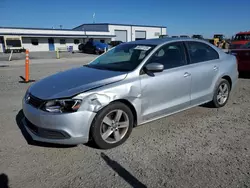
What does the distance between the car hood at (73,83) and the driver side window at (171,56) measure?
82 cm

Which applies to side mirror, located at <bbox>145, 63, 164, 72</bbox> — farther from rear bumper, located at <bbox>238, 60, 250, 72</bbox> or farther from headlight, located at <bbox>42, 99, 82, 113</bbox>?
rear bumper, located at <bbox>238, 60, 250, 72</bbox>

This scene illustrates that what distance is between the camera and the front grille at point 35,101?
3.10 meters

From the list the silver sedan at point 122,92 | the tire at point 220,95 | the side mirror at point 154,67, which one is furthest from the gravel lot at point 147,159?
the side mirror at point 154,67

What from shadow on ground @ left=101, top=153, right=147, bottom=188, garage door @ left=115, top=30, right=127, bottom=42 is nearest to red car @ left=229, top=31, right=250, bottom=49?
shadow on ground @ left=101, top=153, right=147, bottom=188

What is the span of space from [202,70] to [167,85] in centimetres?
101

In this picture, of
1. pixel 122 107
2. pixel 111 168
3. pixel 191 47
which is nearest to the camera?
pixel 111 168

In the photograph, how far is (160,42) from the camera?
13.6 feet

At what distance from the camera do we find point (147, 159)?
10.0 ft

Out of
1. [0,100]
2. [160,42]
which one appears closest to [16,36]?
[0,100]

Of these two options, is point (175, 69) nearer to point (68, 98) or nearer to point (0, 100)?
point (68, 98)

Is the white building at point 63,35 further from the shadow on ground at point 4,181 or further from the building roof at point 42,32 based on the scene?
the shadow on ground at point 4,181

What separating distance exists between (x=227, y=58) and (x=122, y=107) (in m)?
3.11

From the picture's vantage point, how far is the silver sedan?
301 cm

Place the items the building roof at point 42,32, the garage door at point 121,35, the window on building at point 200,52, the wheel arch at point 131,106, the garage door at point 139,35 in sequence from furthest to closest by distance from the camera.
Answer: the garage door at point 139,35, the garage door at point 121,35, the building roof at point 42,32, the window on building at point 200,52, the wheel arch at point 131,106
